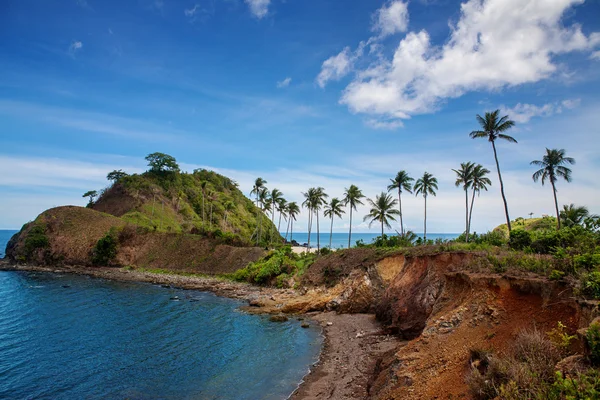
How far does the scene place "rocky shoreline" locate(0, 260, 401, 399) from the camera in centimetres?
1841

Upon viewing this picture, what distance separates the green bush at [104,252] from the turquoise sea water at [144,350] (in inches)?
1193

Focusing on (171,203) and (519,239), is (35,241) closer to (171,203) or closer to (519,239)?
(171,203)

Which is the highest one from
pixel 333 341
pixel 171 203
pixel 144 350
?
pixel 171 203

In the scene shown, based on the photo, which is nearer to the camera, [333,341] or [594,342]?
[594,342]

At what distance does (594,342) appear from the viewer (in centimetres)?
817

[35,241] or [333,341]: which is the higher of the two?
[35,241]

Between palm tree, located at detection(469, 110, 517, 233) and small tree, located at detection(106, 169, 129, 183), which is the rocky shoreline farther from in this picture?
small tree, located at detection(106, 169, 129, 183)

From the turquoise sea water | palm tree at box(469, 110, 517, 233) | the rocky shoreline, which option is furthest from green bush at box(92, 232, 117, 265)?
palm tree at box(469, 110, 517, 233)

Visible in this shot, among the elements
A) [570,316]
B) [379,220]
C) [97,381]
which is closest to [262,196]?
[379,220]

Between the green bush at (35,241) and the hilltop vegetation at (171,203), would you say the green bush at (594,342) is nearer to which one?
the hilltop vegetation at (171,203)

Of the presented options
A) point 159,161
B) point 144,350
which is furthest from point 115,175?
point 144,350

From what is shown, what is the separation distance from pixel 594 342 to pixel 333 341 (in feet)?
69.1

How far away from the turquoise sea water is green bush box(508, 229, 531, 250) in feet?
61.1

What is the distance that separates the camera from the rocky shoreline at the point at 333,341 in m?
18.4
